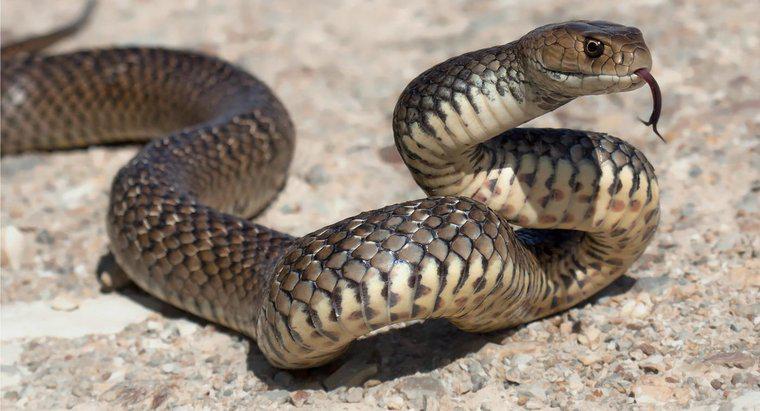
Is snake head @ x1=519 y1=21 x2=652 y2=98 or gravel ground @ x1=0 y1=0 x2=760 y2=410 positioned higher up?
snake head @ x1=519 y1=21 x2=652 y2=98

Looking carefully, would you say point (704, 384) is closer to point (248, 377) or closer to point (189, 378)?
point (248, 377)

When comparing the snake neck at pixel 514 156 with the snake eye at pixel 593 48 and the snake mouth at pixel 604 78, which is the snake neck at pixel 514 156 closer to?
the snake mouth at pixel 604 78

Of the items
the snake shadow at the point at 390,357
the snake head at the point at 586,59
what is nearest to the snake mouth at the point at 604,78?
the snake head at the point at 586,59

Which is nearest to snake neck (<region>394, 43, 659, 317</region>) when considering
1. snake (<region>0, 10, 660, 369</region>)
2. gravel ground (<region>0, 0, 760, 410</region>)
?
snake (<region>0, 10, 660, 369</region>)

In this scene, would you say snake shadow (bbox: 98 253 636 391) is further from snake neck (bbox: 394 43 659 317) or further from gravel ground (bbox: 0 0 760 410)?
snake neck (bbox: 394 43 659 317)

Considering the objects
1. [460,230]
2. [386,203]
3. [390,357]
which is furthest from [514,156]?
[386,203]

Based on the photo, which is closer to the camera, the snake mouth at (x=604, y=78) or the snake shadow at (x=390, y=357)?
the snake mouth at (x=604, y=78)

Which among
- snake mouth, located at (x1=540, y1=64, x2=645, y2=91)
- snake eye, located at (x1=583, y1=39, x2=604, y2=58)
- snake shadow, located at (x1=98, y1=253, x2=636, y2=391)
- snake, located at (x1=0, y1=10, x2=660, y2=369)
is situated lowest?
snake shadow, located at (x1=98, y1=253, x2=636, y2=391)

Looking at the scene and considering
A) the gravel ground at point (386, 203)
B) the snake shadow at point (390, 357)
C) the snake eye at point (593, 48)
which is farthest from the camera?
the snake shadow at point (390, 357)

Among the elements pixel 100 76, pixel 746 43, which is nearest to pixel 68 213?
pixel 100 76
